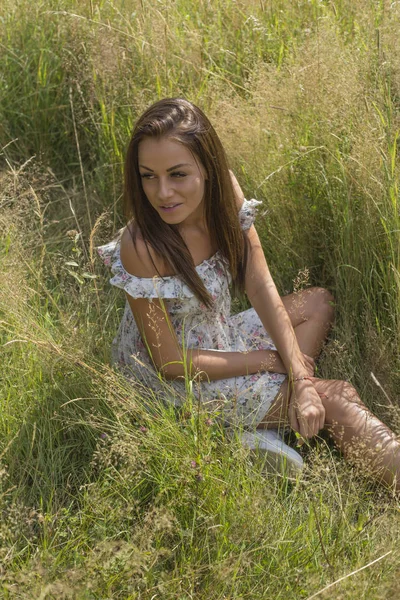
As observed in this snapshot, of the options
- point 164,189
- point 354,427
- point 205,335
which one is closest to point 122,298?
point 205,335

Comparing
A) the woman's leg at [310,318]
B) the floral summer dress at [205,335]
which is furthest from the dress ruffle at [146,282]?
the woman's leg at [310,318]

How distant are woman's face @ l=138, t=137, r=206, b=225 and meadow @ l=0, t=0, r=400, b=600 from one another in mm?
318

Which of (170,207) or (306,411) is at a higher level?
(170,207)

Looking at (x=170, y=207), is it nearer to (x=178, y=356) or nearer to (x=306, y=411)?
(x=178, y=356)

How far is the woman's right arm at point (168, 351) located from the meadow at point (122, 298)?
163 millimetres

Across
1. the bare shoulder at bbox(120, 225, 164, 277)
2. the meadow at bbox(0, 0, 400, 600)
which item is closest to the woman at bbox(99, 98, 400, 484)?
the bare shoulder at bbox(120, 225, 164, 277)

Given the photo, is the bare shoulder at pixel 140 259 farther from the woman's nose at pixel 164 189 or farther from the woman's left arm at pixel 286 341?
the woman's left arm at pixel 286 341

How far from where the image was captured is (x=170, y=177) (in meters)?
2.42

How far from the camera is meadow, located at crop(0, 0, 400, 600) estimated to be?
6.52 feet

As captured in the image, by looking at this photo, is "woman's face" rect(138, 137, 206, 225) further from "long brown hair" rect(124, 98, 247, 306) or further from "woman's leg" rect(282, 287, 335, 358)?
"woman's leg" rect(282, 287, 335, 358)

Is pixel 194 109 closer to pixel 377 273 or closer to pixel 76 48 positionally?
pixel 377 273

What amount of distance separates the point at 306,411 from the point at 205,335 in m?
0.42

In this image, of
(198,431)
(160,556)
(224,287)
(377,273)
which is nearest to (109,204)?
(224,287)

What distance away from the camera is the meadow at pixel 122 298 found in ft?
6.52
